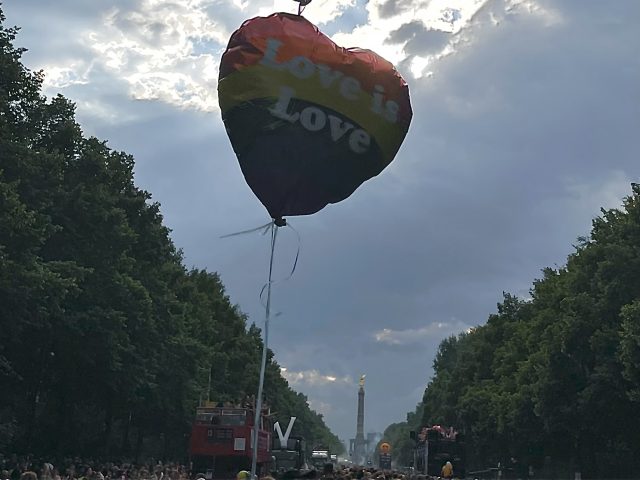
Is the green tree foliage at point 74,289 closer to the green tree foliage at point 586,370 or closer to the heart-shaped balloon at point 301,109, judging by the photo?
the heart-shaped balloon at point 301,109

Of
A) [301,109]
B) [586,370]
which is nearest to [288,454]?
[586,370]

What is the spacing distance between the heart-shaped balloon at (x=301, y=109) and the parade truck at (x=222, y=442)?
2106 cm

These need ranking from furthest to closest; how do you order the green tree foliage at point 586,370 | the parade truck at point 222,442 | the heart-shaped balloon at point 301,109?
the green tree foliage at point 586,370
the parade truck at point 222,442
the heart-shaped balloon at point 301,109

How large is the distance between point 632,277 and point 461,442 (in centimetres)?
1296

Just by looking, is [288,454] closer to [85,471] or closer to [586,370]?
[85,471]

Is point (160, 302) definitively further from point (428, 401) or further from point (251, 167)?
point (428, 401)

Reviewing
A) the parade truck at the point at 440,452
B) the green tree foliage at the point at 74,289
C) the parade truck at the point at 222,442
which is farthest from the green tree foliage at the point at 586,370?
the green tree foliage at the point at 74,289

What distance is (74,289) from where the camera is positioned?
3984 centimetres

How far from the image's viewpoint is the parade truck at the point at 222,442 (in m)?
38.6

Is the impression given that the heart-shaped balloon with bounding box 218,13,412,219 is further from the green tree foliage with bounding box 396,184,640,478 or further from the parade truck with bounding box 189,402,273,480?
the green tree foliage with bounding box 396,184,640,478

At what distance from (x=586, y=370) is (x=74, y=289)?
105 ft

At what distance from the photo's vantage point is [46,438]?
184 ft

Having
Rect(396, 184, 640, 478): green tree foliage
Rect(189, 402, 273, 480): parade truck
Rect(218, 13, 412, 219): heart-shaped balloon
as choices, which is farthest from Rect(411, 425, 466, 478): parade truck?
Rect(218, 13, 412, 219): heart-shaped balloon

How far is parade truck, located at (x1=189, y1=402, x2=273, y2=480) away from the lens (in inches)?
1521
